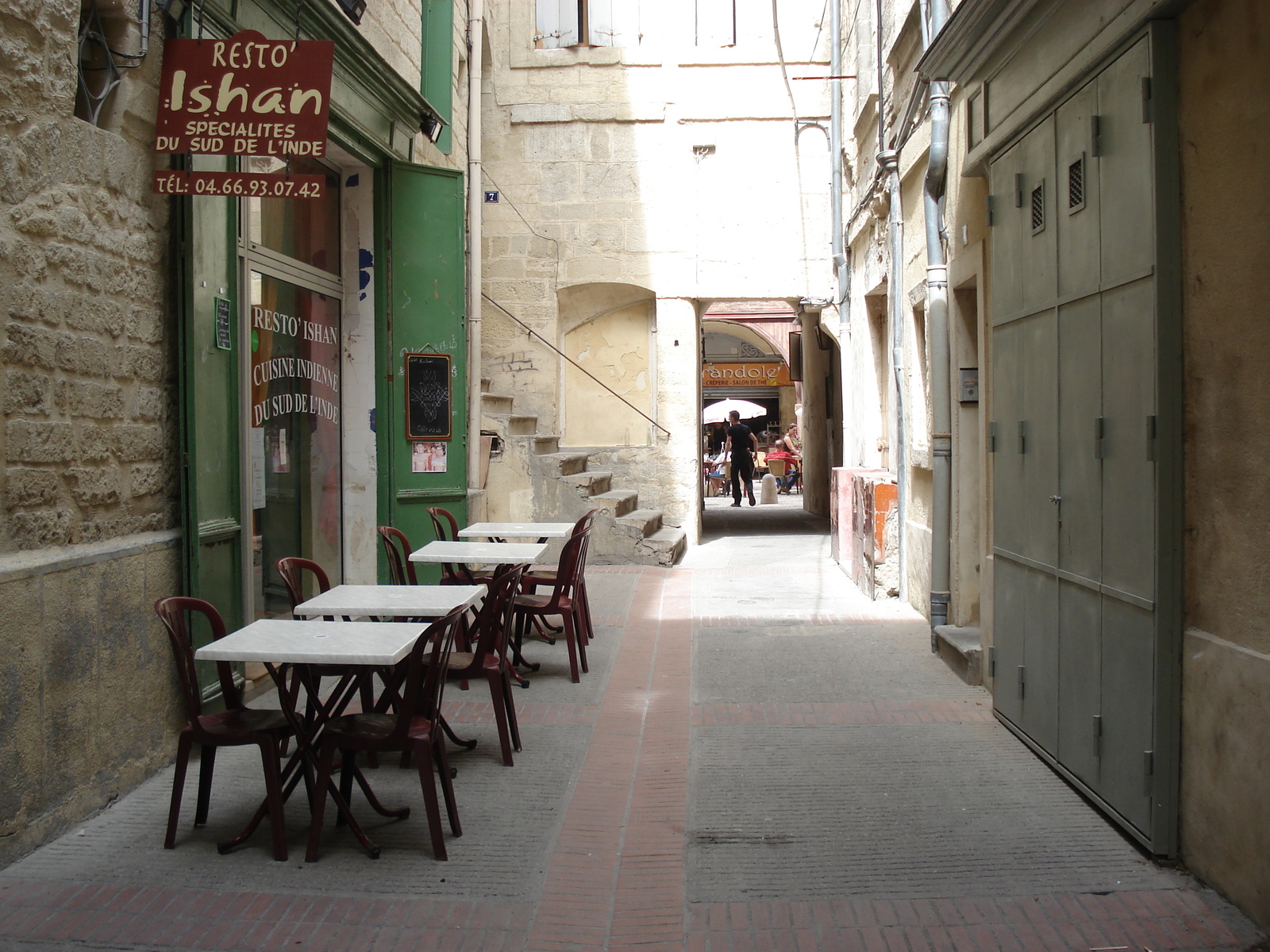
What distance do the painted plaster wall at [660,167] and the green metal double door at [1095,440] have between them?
7350mm

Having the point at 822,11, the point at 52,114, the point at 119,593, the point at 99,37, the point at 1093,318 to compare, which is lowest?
the point at 119,593

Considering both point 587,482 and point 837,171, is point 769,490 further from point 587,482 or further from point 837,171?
point 587,482

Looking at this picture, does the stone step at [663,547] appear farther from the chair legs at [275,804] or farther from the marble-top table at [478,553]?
the chair legs at [275,804]

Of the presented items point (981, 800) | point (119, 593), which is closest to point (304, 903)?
point (119, 593)

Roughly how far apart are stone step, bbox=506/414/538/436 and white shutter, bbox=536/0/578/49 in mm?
4658

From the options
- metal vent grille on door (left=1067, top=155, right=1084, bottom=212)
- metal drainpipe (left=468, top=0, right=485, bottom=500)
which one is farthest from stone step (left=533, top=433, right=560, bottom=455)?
metal vent grille on door (left=1067, top=155, right=1084, bottom=212)

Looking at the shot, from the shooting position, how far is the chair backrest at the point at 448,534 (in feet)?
22.1

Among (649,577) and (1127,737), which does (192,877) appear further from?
(649,577)

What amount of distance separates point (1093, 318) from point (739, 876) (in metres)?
2.44

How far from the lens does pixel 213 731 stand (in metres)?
3.64

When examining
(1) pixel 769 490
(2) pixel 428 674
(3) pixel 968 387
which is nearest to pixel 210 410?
(2) pixel 428 674

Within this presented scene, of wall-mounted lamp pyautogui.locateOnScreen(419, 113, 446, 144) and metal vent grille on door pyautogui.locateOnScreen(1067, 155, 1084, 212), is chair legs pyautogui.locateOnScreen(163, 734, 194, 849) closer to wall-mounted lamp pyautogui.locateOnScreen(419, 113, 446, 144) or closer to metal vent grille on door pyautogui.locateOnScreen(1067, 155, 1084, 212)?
metal vent grille on door pyautogui.locateOnScreen(1067, 155, 1084, 212)

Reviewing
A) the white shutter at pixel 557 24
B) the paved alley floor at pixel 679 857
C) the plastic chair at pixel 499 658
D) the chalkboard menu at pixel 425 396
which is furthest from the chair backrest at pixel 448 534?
the white shutter at pixel 557 24

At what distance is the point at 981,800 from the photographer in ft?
13.5
